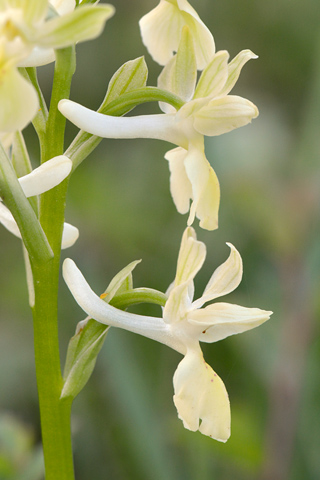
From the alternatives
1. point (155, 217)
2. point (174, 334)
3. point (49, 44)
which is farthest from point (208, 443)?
point (49, 44)

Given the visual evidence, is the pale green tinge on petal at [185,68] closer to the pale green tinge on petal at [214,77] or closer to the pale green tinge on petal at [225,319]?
the pale green tinge on petal at [214,77]

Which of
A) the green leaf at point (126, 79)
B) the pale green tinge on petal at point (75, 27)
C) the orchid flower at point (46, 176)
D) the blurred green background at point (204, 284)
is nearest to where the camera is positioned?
the pale green tinge on petal at point (75, 27)

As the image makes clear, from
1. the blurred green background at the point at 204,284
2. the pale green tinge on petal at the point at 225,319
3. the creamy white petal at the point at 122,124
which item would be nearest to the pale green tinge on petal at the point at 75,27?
the creamy white petal at the point at 122,124

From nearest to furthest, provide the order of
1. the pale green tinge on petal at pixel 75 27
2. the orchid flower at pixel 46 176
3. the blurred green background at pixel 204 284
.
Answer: the pale green tinge on petal at pixel 75 27
the orchid flower at pixel 46 176
the blurred green background at pixel 204 284

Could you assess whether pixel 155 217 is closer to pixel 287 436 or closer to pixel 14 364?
pixel 14 364

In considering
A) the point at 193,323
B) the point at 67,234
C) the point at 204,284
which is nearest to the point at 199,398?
the point at 193,323

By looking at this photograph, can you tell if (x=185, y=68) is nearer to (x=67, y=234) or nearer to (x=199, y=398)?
(x=67, y=234)

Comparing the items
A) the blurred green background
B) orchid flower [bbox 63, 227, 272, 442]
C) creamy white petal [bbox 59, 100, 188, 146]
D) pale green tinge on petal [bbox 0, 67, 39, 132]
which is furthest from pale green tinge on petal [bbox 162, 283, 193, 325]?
the blurred green background
